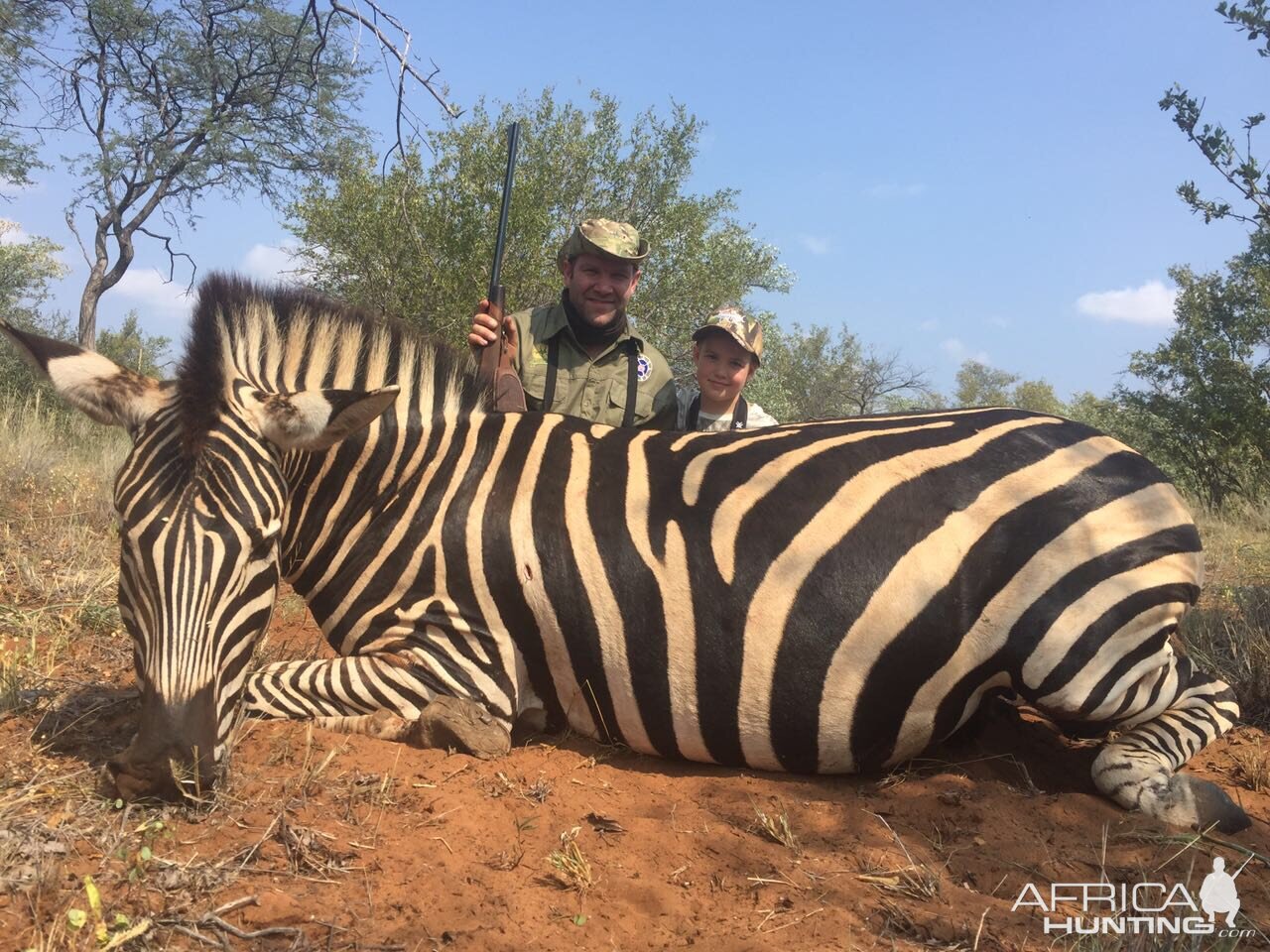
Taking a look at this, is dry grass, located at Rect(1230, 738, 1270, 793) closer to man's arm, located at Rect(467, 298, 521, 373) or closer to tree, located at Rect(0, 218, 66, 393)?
man's arm, located at Rect(467, 298, 521, 373)

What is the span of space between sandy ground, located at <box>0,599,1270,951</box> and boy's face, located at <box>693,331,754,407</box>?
2.71 m

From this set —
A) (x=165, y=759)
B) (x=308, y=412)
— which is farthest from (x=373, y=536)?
(x=165, y=759)

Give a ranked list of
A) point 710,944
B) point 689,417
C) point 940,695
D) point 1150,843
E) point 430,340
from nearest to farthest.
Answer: point 710,944
point 1150,843
point 940,695
point 430,340
point 689,417

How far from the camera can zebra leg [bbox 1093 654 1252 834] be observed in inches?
110

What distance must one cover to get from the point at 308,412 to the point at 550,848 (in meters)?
1.51

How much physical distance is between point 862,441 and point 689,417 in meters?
2.57

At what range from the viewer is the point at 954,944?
2.08m

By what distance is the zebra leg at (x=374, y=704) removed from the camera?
3059mm

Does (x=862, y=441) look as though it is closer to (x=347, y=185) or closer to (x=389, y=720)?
(x=389, y=720)

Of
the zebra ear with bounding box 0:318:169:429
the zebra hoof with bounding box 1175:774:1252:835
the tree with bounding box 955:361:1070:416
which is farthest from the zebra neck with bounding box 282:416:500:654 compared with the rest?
the tree with bounding box 955:361:1070:416

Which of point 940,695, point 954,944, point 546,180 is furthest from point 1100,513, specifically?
point 546,180

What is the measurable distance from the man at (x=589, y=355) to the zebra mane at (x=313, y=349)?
183 centimetres

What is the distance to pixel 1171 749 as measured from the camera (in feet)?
10.1

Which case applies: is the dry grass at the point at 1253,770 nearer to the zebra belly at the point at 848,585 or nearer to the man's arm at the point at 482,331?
the zebra belly at the point at 848,585
